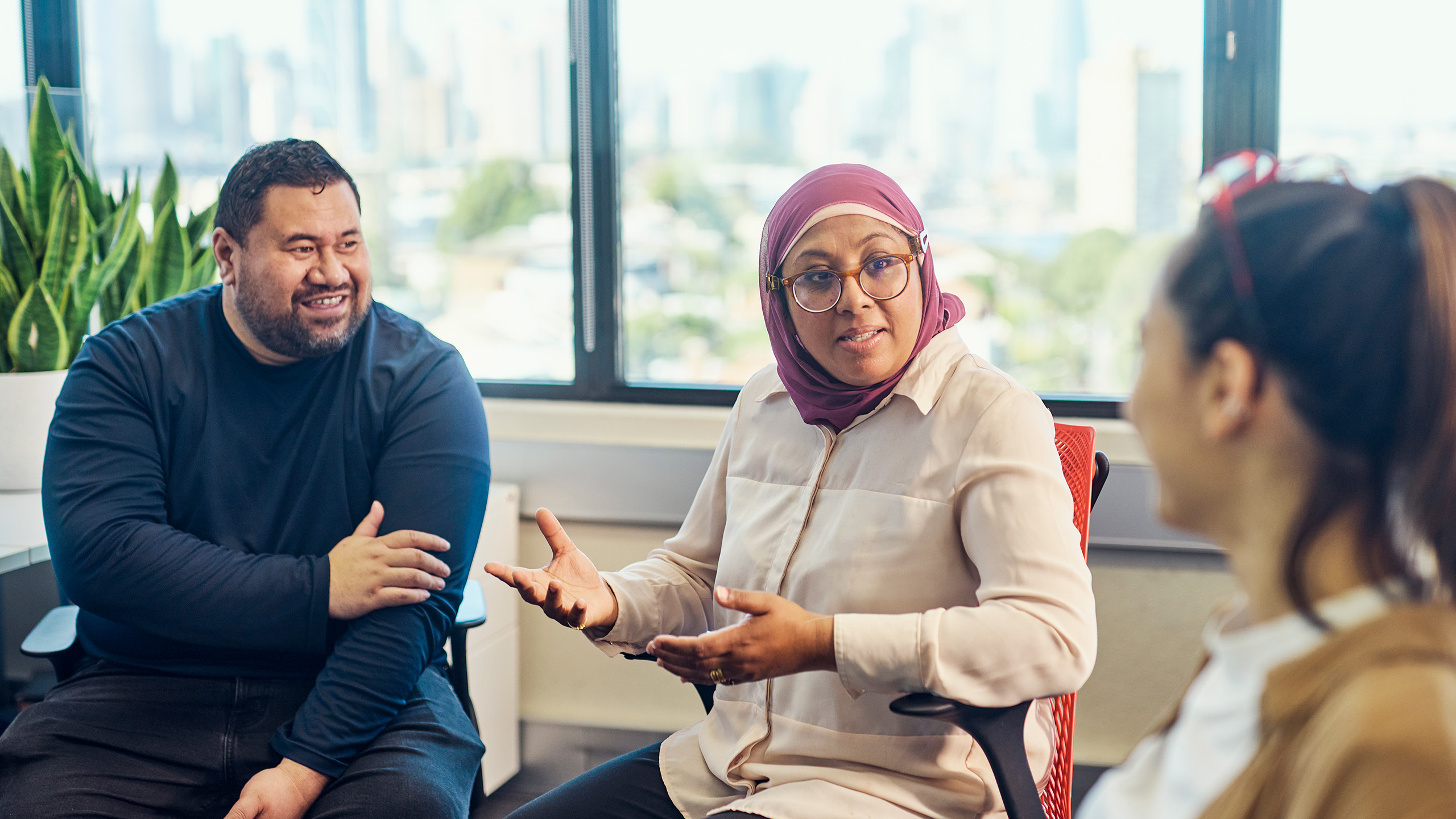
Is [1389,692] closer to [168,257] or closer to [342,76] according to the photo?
[168,257]

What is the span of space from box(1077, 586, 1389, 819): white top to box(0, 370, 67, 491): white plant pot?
7.77 ft

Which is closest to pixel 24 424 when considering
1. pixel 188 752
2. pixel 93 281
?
pixel 93 281

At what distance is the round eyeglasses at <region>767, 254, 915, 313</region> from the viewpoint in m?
1.49

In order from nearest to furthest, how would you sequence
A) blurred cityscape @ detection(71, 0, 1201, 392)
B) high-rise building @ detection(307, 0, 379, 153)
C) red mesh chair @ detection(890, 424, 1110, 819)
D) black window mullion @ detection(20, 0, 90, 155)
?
red mesh chair @ detection(890, 424, 1110, 819) → blurred cityscape @ detection(71, 0, 1201, 392) → high-rise building @ detection(307, 0, 379, 153) → black window mullion @ detection(20, 0, 90, 155)

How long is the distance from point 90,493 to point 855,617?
1249 millimetres

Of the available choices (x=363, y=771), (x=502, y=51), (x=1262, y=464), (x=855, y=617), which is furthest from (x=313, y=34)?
(x=1262, y=464)

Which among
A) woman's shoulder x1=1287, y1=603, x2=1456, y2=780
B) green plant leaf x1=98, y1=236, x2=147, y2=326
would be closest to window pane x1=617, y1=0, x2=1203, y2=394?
green plant leaf x1=98, y1=236, x2=147, y2=326

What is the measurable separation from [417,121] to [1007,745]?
7.63ft

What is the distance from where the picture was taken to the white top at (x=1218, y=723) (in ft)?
2.39

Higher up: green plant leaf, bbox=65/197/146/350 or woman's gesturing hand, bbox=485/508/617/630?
green plant leaf, bbox=65/197/146/350

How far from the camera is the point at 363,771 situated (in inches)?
64.5

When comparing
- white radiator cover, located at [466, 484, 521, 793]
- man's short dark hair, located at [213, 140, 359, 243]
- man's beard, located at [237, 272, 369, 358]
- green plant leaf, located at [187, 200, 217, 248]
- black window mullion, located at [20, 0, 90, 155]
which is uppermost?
black window mullion, located at [20, 0, 90, 155]

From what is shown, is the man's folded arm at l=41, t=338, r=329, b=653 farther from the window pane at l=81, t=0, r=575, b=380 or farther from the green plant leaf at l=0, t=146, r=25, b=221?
the window pane at l=81, t=0, r=575, b=380

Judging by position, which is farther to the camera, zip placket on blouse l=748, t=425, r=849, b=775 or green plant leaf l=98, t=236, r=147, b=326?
green plant leaf l=98, t=236, r=147, b=326
